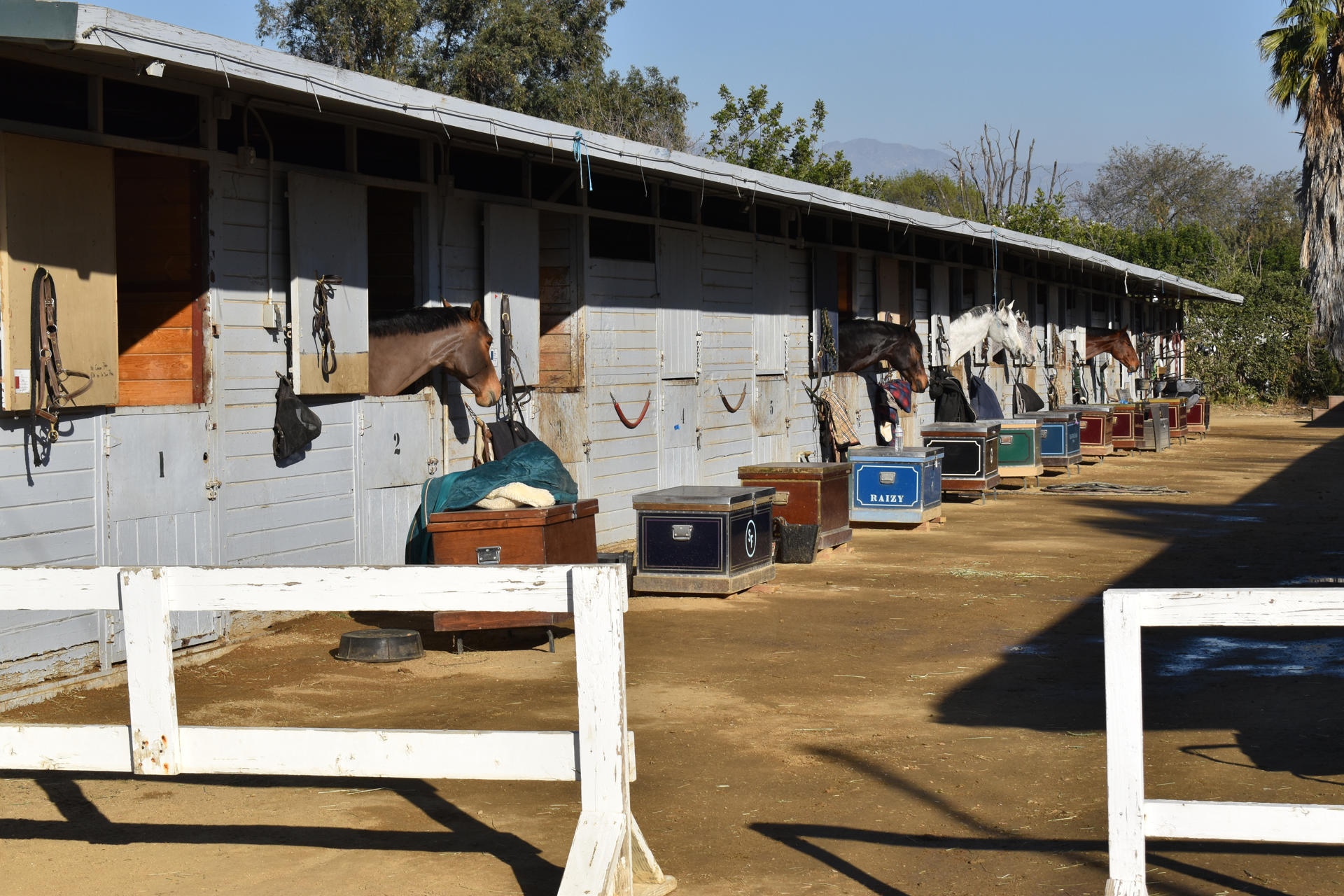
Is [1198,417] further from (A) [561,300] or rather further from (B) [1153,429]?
(A) [561,300]

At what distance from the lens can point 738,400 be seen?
1620 cm

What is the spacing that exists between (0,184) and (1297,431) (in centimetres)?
3015

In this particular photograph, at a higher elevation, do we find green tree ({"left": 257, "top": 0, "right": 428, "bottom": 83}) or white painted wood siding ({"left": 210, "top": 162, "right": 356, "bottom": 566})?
green tree ({"left": 257, "top": 0, "right": 428, "bottom": 83})

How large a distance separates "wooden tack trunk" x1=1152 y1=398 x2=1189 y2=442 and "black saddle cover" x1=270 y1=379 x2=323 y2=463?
2235 centimetres

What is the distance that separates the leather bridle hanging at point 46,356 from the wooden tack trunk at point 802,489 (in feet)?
20.3

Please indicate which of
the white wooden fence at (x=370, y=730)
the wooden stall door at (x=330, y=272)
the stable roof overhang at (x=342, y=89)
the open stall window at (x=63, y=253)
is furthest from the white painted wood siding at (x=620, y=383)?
the white wooden fence at (x=370, y=730)

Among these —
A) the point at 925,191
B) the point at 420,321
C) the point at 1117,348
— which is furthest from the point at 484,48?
the point at 925,191

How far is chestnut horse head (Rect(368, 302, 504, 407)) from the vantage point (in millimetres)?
10492

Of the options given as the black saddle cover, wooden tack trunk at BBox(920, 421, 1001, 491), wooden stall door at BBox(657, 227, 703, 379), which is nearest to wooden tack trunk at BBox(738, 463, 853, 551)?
wooden stall door at BBox(657, 227, 703, 379)

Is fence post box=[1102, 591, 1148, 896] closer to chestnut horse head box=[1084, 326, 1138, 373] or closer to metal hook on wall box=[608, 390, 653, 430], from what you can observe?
metal hook on wall box=[608, 390, 653, 430]

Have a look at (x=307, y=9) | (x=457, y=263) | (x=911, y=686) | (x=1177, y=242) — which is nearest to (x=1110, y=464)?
(x=457, y=263)

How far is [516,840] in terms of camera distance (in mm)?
5383

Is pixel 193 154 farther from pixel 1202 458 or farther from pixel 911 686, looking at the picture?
pixel 1202 458

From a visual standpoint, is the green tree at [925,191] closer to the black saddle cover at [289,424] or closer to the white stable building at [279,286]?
the white stable building at [279,286]
